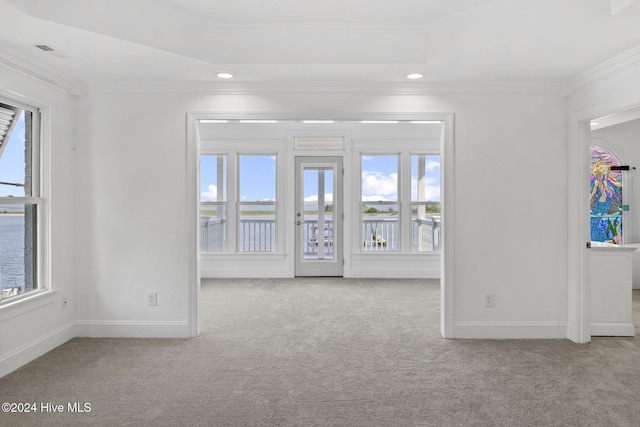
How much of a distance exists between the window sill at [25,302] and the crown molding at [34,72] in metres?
1.71

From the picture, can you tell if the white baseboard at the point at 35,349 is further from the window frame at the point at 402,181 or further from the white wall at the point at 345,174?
the window frame at the point at 402,181

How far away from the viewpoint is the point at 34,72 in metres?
3.21

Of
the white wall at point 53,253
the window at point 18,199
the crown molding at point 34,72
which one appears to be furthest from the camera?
the window at point 18,199

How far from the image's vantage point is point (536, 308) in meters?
3.81

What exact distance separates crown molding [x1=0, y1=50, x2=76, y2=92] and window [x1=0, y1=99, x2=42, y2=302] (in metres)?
0.26

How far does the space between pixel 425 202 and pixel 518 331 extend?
3.29 metres

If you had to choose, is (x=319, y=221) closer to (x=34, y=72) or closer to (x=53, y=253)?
(x=53, y=253)

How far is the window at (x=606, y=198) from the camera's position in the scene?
6516 mm

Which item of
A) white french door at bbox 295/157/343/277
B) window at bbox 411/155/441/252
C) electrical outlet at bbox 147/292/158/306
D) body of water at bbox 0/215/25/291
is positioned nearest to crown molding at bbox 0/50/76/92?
body of water at bbox 0/215/25/291

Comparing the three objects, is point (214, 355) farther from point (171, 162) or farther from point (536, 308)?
point (536, 308)

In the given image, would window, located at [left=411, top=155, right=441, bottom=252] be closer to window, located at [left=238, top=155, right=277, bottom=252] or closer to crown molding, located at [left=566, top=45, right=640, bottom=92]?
window, located at [left=238, top=155, right=277, bottom=252]

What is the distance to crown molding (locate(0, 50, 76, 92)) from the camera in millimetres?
2924

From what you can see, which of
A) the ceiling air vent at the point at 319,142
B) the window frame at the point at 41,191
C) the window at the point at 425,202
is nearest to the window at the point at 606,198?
the window at the point at 425,202

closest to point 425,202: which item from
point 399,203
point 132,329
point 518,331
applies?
point 399,203
